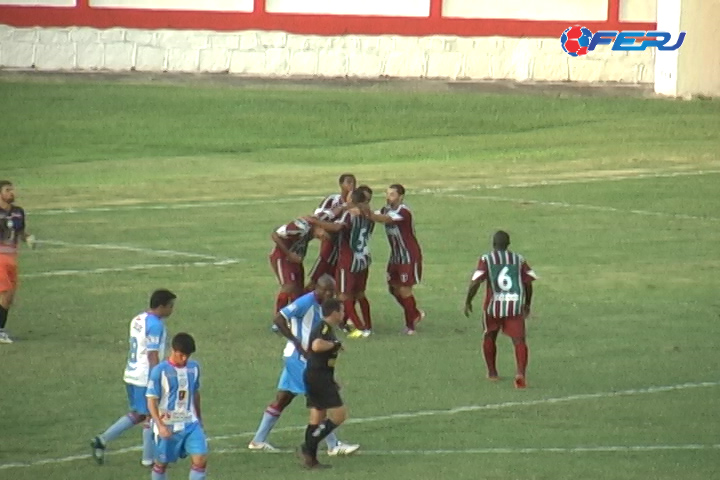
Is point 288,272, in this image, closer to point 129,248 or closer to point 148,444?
point 148,444

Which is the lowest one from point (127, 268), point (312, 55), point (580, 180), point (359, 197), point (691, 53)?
point (127, 268)

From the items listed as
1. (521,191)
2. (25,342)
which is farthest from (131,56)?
(25,342)

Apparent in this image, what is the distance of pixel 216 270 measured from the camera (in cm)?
2725

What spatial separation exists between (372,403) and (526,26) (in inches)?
1442

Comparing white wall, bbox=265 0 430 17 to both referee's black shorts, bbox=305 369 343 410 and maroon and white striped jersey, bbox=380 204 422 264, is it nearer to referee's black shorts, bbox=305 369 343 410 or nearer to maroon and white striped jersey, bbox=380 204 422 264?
maroon and white striped jersey, bbox=380 204 422 264

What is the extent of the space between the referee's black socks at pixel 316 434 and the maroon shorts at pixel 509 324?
3785 mm

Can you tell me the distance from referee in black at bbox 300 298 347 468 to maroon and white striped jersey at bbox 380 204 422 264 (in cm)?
658

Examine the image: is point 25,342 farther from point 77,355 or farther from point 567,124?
point 567,124

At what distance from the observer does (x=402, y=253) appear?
72.6ft

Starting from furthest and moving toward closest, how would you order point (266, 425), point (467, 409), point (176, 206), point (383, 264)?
point (176, 206) → point (383, 264) → point (467, 409) → point (266, 425)

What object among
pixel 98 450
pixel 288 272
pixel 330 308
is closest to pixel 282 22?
pixel 288 272

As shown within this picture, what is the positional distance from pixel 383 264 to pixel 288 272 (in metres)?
6.09

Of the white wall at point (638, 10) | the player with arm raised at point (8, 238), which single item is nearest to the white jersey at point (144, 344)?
the player with arm raised at point (8, 238)

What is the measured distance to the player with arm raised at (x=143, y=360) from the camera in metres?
14.9
